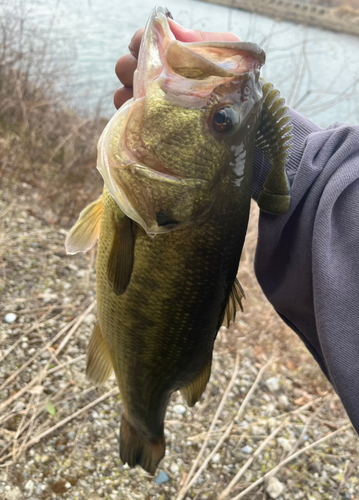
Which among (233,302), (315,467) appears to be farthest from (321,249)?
(315,467)

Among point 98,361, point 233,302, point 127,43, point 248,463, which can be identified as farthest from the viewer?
point 127,43

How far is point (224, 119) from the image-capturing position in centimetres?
120

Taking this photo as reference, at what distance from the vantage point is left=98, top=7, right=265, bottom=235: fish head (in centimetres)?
116

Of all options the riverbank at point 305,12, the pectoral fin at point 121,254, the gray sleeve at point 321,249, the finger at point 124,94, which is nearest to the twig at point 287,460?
the gray sleeve at point 321,249

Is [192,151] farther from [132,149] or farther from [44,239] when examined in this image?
[44,239]

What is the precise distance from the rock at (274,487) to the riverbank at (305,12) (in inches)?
200

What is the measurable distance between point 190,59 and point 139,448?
170cm

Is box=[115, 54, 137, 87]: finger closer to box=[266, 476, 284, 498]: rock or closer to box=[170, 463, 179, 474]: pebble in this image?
box=[170, 463, 179, 474]: pebble

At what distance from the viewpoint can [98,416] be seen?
270 centimetres

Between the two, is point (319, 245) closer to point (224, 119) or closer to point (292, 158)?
point (292, 158)

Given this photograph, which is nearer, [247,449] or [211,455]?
[211,455]

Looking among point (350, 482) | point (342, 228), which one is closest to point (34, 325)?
point (342, 228)

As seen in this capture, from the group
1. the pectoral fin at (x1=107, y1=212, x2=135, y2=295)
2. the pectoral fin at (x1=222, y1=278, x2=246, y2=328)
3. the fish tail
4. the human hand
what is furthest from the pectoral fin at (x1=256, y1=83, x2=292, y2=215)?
the fish tail

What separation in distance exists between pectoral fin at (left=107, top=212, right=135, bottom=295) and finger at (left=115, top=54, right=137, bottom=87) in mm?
551
